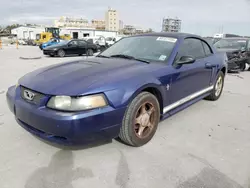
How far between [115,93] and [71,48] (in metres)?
13.7

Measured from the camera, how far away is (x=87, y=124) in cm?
202

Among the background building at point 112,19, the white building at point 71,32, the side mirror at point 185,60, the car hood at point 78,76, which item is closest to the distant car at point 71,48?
the car hood at point 78,76

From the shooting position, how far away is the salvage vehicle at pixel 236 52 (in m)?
8.40

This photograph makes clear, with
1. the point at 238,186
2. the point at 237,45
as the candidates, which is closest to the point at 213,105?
the point at 238,186

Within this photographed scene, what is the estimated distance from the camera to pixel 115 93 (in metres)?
2.19

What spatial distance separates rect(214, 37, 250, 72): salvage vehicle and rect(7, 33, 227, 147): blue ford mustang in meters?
5.58

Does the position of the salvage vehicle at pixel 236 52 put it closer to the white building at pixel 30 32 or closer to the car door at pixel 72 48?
the car door at pixel 72 48

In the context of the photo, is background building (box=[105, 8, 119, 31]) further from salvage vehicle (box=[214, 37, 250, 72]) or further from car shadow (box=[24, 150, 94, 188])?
car shadow (box=[24, 150, 94, 188])

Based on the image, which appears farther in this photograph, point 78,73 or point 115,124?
point 78,73

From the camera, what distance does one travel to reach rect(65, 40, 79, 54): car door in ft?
48.6

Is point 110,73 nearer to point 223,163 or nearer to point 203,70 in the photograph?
point 223,163

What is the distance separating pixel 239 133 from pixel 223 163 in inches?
39.2

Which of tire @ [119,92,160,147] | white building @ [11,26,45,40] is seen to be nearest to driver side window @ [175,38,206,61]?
tire @ [119,92,160,147]

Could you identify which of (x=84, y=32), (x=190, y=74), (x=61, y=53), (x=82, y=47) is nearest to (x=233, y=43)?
(x=190, y=74)
